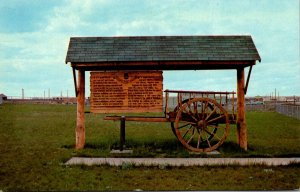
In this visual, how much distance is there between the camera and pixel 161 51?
46.3 feet

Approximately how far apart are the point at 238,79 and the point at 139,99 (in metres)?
3.70

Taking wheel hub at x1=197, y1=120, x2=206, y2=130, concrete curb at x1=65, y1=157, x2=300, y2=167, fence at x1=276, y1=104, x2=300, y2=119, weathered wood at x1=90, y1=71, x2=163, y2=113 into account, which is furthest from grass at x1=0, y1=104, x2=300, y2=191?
fence at x1=276, y1=104, x2=300, y2=119

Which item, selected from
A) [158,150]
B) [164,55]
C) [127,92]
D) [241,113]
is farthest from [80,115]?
[241,113]

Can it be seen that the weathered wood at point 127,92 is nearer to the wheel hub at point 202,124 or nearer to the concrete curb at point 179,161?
the wheel hub at point 202,124

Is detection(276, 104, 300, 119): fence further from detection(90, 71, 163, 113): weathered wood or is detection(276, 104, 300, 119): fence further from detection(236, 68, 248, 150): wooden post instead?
detection(90, 71, 163, 113): weathered wood

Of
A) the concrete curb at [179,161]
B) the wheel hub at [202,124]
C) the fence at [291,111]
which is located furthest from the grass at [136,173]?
the fence at [291,111]

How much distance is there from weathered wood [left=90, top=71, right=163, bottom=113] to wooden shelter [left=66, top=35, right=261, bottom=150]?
425mm

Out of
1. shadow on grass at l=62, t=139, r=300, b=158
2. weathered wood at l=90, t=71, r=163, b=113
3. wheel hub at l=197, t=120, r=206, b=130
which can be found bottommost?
shadow on grass at l=62, t=139, r=300, b=158

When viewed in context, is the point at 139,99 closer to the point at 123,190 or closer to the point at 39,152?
the point at 39,152

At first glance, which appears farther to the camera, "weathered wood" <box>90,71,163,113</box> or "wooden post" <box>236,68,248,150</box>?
"wooden post" <box>236,68,248,150</box>

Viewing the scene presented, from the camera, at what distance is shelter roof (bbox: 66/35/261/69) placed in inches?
542

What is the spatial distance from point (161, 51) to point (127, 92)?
1898mm

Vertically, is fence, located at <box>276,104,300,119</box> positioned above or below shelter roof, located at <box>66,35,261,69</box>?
below

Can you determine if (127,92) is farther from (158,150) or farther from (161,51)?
(158,150)
